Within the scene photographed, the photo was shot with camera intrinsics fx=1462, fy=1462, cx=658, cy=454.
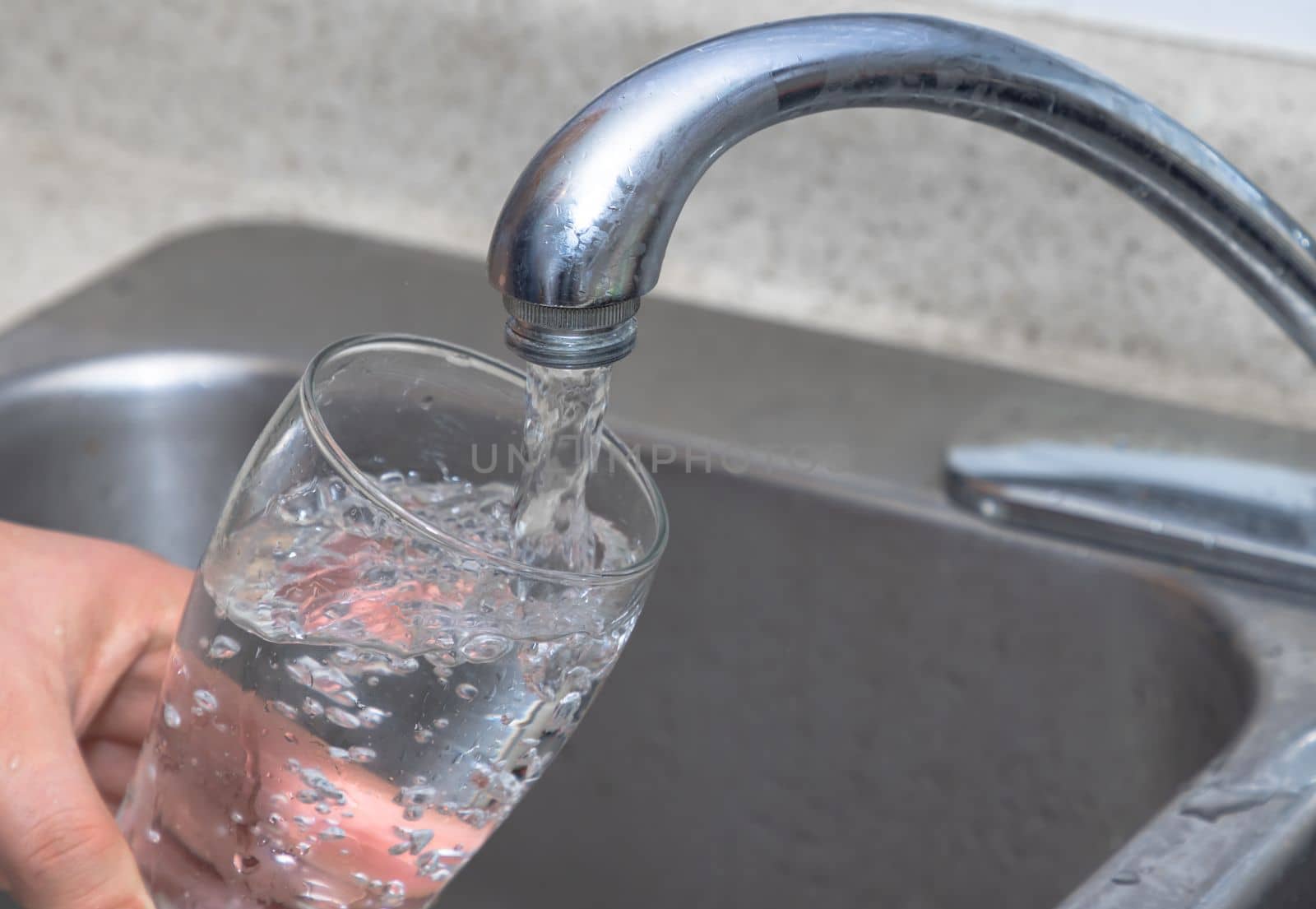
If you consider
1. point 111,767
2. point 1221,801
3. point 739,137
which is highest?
point 739,137

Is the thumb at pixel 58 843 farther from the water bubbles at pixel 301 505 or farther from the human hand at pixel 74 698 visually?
→ the water bubbles at pixel 301 505

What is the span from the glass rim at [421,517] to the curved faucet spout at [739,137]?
0.05m

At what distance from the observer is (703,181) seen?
2.40ft

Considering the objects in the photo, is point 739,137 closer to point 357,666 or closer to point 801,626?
point 357,666

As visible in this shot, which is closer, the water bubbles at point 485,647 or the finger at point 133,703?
the water bubbles at point 485,647

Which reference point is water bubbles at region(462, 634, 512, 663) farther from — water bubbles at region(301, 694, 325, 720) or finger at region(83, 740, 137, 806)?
finger at region(83, 740, 137, 806)

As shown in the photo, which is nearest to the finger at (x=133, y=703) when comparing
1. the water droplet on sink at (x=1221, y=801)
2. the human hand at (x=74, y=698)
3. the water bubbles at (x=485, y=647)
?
the human hand at (x=74, y=698)

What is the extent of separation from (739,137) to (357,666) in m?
0.16

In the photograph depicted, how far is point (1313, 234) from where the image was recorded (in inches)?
25.2

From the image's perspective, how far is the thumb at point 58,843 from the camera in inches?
15.3

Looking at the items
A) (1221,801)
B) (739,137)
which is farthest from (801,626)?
(739,137)

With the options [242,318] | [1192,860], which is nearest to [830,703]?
[1192,860]

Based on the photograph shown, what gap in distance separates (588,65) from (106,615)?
1.23 feet

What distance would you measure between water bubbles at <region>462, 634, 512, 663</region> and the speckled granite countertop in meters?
0.41
